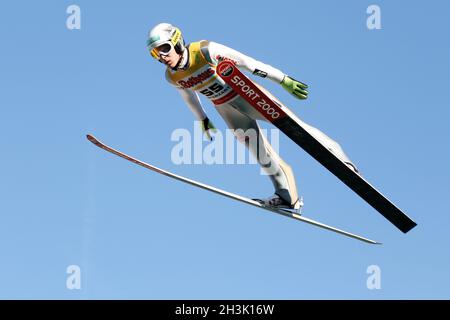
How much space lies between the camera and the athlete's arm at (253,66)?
52.5ft

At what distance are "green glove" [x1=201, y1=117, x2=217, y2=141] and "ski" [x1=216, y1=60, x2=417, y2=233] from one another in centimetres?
139

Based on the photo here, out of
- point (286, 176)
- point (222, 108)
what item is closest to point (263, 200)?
point (286, 176)

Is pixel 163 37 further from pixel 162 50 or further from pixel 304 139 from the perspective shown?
pixel 304 139

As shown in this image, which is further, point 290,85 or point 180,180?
point 180,180

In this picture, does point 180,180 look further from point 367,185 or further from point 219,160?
point 367,185

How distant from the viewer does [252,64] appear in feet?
52.7

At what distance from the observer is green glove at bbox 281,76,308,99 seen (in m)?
16.0

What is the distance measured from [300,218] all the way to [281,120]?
2159 millimetres

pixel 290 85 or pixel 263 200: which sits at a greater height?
pixel 290 85

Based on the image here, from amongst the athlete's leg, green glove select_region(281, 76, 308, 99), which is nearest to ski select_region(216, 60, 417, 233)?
green glove select_region(281, 76, 308, 99)

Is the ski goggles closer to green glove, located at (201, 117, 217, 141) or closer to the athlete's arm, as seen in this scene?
the athlete's arm

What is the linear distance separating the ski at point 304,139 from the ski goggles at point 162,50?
2.52 ft

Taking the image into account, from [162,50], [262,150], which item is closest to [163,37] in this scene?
[162,50]

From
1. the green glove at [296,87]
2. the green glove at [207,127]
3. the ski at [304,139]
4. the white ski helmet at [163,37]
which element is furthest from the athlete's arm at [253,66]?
the green glove at [207,127]
